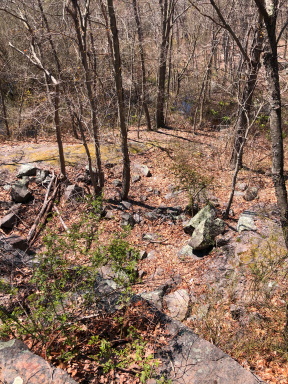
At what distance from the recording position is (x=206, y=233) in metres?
7.50

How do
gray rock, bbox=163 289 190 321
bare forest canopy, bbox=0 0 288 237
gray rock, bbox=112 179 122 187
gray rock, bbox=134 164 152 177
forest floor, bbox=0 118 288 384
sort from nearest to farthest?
forest floor, bbox=0 118 288 384 < gray rock, bbox=163 289 190 321 < bare forest canopy, bbox=0 0 288 237 < gray rock, bbox=112 179 122 187 < gray rock, bbox=134 164 152 177

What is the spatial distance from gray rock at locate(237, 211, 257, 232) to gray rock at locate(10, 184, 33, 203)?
22.4 feet

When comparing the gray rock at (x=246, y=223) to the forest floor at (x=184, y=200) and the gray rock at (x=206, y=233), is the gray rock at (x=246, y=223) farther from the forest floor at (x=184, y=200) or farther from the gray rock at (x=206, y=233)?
the gray rock at (x=206, y=233)

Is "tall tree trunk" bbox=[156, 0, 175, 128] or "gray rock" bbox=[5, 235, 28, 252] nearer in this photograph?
"gray rock" bbox=[5, 235, 28, 252]

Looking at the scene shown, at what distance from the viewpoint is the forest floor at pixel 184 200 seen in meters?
4.56

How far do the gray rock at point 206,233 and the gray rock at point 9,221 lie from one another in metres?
5.38

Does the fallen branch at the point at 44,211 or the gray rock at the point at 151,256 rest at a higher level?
the fallen branch at the point at 44,211

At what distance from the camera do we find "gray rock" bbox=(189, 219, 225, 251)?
7.43 metres

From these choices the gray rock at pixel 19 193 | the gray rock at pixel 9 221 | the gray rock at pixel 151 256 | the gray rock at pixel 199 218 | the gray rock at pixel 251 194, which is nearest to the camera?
the gray rock at pixel 151 256

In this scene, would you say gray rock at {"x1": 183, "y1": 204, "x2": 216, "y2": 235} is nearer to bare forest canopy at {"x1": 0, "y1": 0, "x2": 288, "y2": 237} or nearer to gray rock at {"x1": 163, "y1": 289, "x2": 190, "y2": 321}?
bare forest canopy at {"x1": 0, "y1": 0, "x2": 288, "y2": 237}

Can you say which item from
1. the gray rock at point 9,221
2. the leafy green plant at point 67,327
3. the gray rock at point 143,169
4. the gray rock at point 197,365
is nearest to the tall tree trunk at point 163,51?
the gray rock at point 143,169

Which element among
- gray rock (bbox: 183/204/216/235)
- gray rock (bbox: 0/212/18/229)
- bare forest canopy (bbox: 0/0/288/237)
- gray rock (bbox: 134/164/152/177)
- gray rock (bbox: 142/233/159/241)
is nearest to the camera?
bare forest canopy (bbox: 0/0/288/237)

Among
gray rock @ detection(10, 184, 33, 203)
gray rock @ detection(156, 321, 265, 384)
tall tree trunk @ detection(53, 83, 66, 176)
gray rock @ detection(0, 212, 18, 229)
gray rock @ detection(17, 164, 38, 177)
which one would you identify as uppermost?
tall tree trunk @ detection(53, 83, 66, 176)

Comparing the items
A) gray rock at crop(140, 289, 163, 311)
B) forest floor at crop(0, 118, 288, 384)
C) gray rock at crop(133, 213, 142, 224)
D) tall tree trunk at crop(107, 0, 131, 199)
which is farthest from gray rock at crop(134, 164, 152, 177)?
gray rock at crop(140, 289, 163, 311)
